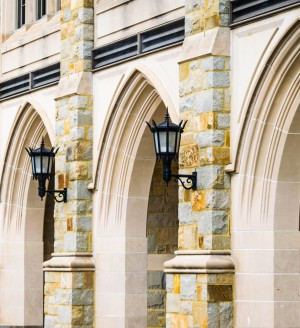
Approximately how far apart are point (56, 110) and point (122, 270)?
257 cm

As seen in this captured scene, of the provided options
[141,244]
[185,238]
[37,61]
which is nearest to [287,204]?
[185,238]

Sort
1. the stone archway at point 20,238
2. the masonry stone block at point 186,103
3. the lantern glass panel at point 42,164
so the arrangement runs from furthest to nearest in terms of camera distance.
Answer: the stone archway at point 20,238 → the lantern glass panel at point 42,164 → the masonry stone block at point 186,103

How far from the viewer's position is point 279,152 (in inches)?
515

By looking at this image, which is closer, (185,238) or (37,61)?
(185,238)

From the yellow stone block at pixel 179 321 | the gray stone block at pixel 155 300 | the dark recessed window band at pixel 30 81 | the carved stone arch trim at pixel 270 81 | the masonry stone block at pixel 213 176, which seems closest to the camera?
the carved stone arch trim at pixel 270 81

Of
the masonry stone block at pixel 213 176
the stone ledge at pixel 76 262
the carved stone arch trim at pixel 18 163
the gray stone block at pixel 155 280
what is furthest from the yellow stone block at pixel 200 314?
the carved stone arch trim at pixel 18 163

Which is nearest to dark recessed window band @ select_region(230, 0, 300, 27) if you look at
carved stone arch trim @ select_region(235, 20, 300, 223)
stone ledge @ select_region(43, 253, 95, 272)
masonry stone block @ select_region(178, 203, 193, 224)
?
carved stone arch trim @ select_region(235, 20, 300, 223)

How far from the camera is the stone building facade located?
13.1m

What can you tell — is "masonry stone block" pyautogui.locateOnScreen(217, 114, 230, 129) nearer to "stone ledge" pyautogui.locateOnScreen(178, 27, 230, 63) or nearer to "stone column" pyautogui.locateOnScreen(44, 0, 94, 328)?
"stone ledge" pyautogui.locateOnScreen(178, 27, 230, 63)

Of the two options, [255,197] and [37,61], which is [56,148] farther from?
[255,197]

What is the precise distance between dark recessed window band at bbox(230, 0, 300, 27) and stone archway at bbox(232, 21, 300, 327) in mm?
329

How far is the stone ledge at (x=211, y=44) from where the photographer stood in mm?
13703

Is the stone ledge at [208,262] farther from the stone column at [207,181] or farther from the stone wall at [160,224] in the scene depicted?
the stone wall at [160,224]

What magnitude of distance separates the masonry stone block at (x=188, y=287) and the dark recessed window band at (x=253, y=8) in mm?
2731
